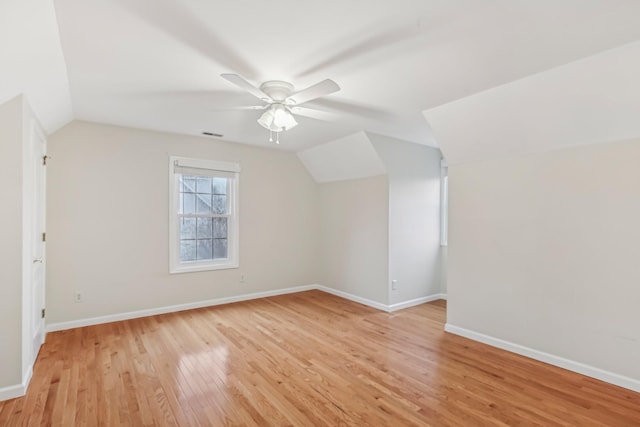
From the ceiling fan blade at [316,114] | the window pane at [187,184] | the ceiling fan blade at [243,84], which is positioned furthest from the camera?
the window pane at [187,184]

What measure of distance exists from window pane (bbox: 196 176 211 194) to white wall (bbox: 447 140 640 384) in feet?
11.2

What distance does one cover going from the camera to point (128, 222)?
13.3 ft

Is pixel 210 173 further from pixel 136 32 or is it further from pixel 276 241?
pixel 136 32

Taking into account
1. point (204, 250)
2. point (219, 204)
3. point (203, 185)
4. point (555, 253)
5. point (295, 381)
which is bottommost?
point (295, 381)

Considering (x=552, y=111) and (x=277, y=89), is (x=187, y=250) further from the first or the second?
(x=552, y=111)

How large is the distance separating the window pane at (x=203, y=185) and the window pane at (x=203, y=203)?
6 centimetres

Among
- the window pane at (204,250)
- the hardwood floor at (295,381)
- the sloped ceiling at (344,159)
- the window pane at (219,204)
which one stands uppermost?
the sloped ceiling at (344,159)

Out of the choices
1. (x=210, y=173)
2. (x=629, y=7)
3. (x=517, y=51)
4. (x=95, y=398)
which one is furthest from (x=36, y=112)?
(x=629, y=7)

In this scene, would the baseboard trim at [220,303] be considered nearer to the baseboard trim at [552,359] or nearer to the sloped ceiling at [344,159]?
the baseboard trim at [552,359]

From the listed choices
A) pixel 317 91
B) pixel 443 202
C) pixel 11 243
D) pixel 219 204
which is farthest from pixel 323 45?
pixel 443 202

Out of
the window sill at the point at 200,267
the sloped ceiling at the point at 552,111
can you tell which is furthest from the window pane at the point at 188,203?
the sloped ceiling at the point at 552,111

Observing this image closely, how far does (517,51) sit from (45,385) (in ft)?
14.0

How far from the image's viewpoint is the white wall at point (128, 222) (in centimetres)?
366

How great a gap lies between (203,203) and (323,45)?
3301 millimetres
